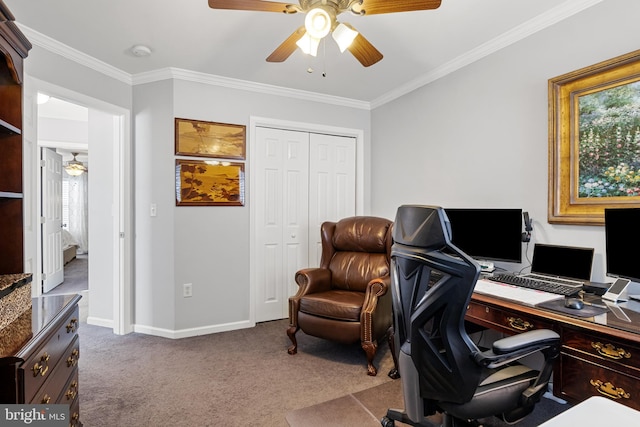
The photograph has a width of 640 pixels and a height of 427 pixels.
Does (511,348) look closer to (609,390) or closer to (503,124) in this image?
(609,390)

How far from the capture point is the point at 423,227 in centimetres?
136

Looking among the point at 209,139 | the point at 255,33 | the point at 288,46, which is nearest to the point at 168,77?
the point at 209,139

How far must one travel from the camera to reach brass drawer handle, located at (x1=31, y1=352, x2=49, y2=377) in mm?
1127

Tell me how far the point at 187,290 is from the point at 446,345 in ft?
8.63

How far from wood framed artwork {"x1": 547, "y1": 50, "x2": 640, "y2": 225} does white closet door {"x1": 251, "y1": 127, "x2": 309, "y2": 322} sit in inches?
94.2

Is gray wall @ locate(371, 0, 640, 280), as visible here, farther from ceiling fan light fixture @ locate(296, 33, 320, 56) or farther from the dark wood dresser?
the dark wood dresser

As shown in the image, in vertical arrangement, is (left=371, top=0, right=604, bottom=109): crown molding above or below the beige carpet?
above

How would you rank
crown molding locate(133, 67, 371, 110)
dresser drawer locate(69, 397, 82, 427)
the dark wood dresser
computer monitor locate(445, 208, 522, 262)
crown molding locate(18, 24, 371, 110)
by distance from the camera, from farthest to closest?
crown molding locate(133, 67, 371, 110) < crown molding locate(18, 24, 371, 110) < computer monitor locate(445, 208, 522, 262) < dresser drawer locate(69, 397, 82, 427) < the dark wood dresser

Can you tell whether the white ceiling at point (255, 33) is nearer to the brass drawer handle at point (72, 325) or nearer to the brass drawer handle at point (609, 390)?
the brass drawer handle at point (72, 325)

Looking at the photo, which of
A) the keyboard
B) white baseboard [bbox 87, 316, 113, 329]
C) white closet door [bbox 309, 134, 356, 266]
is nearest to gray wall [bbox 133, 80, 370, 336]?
white baseboard [bbox 87, 316, 113, 329]

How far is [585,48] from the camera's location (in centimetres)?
206

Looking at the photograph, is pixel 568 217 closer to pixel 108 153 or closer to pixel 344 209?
pixel 344 209

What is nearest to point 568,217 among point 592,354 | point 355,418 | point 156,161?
point 592,354

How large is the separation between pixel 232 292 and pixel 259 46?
7.60ft
